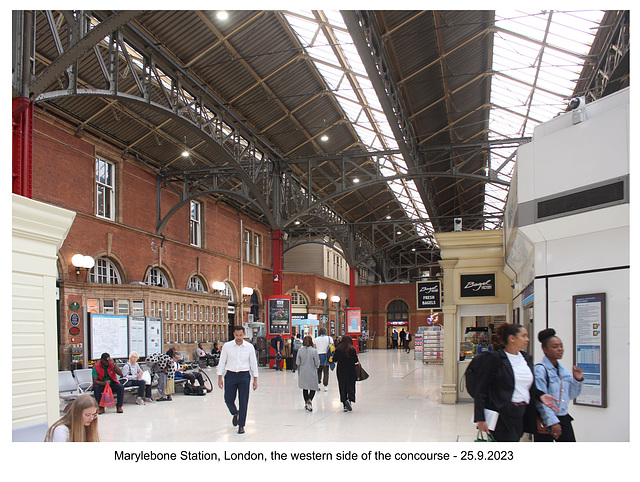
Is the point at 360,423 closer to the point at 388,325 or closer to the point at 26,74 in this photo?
the point at 26,74

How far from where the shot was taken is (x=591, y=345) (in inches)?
210

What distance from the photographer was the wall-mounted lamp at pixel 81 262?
15.1 metres

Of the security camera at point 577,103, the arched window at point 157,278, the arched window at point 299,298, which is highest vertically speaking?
the security camera at point 577,103

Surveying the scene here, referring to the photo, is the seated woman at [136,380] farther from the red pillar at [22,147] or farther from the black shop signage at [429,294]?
the black shop signage at [429,294]

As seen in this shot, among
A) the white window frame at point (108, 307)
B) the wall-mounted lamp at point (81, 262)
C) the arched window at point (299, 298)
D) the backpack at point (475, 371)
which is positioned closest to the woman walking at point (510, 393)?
the backpack at point (475, 371)

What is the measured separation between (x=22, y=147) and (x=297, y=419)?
576cm

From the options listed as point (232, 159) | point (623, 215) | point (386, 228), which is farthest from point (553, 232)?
point (386, 228)

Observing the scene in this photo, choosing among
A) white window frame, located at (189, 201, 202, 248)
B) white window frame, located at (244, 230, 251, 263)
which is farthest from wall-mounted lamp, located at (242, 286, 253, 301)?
white window frame, located at (189, 201, 202, 248)

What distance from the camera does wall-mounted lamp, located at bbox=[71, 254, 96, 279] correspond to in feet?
49.5

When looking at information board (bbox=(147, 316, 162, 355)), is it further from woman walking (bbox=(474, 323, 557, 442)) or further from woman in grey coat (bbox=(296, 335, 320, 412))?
woman walking (bbox=(474, 323, 557, 442))

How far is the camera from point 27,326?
4695mm

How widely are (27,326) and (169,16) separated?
924 cm

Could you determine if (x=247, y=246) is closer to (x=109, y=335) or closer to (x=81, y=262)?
(x=81, y=262)

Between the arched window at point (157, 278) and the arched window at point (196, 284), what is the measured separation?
189 cm
